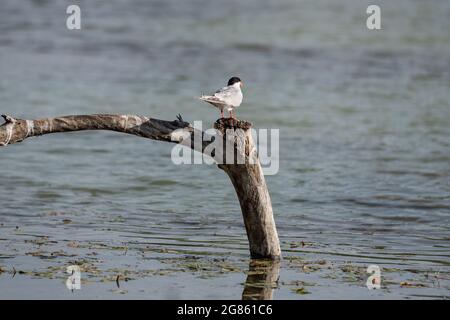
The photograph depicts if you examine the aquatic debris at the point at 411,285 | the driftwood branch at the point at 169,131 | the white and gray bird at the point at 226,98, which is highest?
the white and gray bird at the point at 226,98

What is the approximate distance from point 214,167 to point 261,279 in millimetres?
6417

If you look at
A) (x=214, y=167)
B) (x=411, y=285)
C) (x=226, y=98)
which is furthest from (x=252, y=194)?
(x=214, y=167)

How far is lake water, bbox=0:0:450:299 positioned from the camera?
927 cm

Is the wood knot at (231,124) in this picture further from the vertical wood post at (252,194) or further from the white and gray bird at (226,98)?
the white and gray bird at (226,98)

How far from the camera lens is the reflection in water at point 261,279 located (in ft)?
27.9

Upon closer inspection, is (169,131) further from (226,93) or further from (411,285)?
(411,285)

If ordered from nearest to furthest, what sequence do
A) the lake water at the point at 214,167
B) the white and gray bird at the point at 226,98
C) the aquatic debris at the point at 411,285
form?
the aquatic debris at the point at 411,285 → the white and gray bird at the point at 226,98 → the lake water at the point at 214,167

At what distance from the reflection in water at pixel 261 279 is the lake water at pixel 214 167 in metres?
0.03

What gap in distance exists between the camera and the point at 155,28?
29.4m

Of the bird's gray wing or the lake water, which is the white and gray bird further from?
the lake water

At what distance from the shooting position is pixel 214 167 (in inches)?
603

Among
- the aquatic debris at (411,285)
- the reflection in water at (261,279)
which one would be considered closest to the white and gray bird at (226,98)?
the reflection in water at (261,279)

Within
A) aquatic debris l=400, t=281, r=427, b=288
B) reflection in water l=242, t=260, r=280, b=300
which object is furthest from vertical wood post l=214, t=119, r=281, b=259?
aquatic debris l=400, t=281, r=427, b=288
